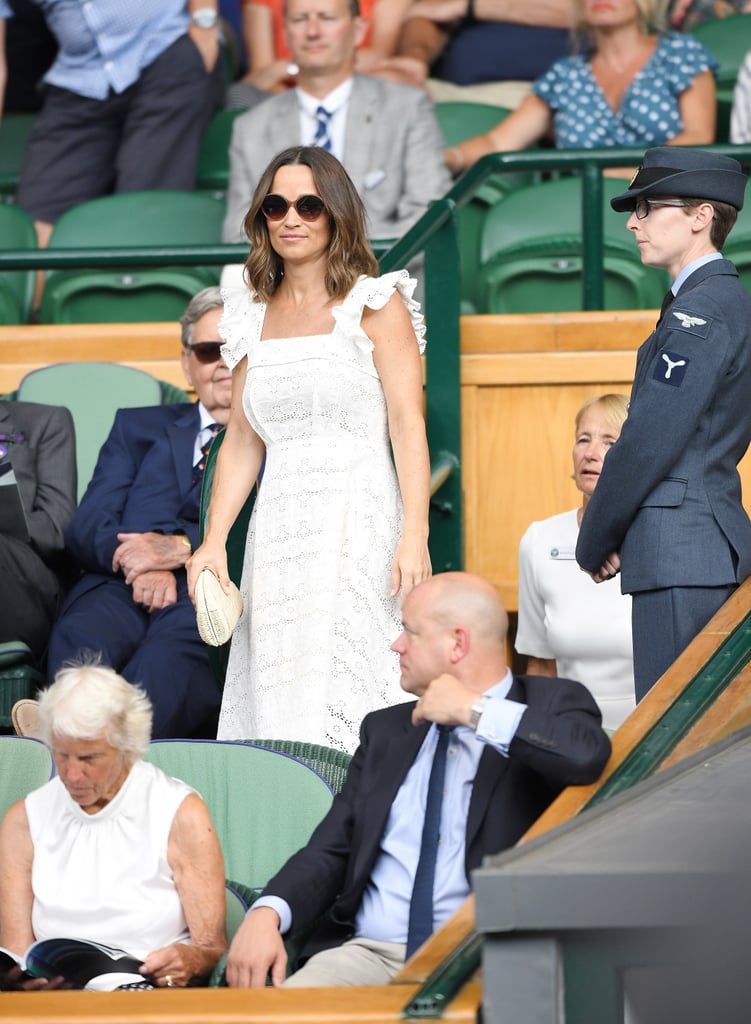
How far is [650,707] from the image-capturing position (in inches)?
129

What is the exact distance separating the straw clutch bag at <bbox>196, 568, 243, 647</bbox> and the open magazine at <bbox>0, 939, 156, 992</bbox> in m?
1.01

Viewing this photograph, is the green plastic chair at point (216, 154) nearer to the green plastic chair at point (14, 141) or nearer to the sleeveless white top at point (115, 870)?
the green plastic chair at point (14, 141)

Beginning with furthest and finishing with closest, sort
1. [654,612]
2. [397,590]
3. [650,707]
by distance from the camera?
[397,590], [654,612], [650,707]

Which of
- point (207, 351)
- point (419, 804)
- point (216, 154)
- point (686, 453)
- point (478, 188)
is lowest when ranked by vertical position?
point (419, 804)

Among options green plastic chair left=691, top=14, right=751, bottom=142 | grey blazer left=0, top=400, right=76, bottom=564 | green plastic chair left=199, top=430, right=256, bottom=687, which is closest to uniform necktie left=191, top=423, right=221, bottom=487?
grey blazer left=0, top=400, right=76, bottom=564

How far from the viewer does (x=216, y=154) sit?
25.5ft

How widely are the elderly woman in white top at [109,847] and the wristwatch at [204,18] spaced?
4.52 metres

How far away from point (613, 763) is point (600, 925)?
71 cm

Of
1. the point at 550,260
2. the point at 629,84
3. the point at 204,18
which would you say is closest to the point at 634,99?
the point at 629,84

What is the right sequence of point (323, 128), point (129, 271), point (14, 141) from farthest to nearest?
point (14, 141), point (129, 271), point (323, 128)

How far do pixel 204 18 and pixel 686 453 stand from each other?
4409 mm

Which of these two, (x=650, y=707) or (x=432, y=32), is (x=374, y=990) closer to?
(x=650, y=707)

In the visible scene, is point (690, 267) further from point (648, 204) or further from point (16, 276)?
point (16, 276)

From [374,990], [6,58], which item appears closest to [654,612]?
[374,990]
